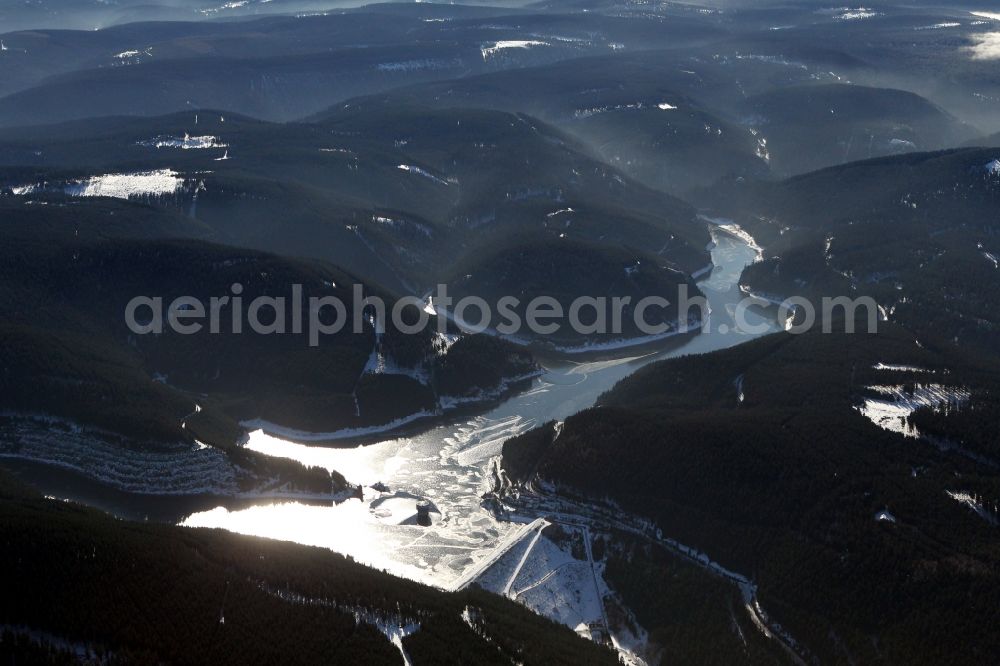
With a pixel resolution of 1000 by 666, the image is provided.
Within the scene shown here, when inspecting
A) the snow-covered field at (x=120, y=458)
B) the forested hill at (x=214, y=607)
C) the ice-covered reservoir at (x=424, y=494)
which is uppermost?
the forested hill at (x=214, y=607)

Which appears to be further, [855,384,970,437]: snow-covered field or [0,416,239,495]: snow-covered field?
[0,416,239,495]: snow-covered field

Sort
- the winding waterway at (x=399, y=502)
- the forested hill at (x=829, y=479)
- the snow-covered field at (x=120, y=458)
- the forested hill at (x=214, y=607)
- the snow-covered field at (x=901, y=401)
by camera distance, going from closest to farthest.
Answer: the forested hill at (x=214, y=607)
the forested hill at (x=829, y=479)
the winding waterway at (x=399, y=502)
the snow-covered field at (x=901, y=401)
the snow-covered field at (x=120, y=458)

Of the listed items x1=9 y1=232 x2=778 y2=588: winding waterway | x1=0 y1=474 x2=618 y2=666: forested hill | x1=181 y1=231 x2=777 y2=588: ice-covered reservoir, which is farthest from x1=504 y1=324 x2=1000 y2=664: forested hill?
x1=0 y1=474 x2=618 y2=666: forested hill

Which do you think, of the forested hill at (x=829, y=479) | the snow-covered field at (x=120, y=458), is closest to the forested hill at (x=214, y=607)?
the forested hill at (x=829, y=479)

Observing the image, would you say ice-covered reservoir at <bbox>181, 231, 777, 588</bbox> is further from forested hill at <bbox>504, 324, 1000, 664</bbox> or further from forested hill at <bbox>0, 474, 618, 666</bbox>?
forested hill at <bbox>0, 474, 618, 666</bbox>

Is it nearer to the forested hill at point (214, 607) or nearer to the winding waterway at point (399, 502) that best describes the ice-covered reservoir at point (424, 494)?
the winding waterway at point (399, 502)

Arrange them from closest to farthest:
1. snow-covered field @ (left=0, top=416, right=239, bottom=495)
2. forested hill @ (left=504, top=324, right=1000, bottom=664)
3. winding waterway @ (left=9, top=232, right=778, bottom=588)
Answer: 1. forested hill @ (left=504, top=324, right=1000, bottom=664)
2. winding waterway @ (left=9, top=232, right=778, bottom=588)
3. snow-covered field @ (left=0, top=416, right=239, bottom=495)

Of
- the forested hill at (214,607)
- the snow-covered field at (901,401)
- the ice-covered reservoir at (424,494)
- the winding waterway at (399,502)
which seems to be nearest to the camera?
the forested hill at (214,607)

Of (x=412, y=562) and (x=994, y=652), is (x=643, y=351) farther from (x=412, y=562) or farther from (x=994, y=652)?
(x=994, y=652)
